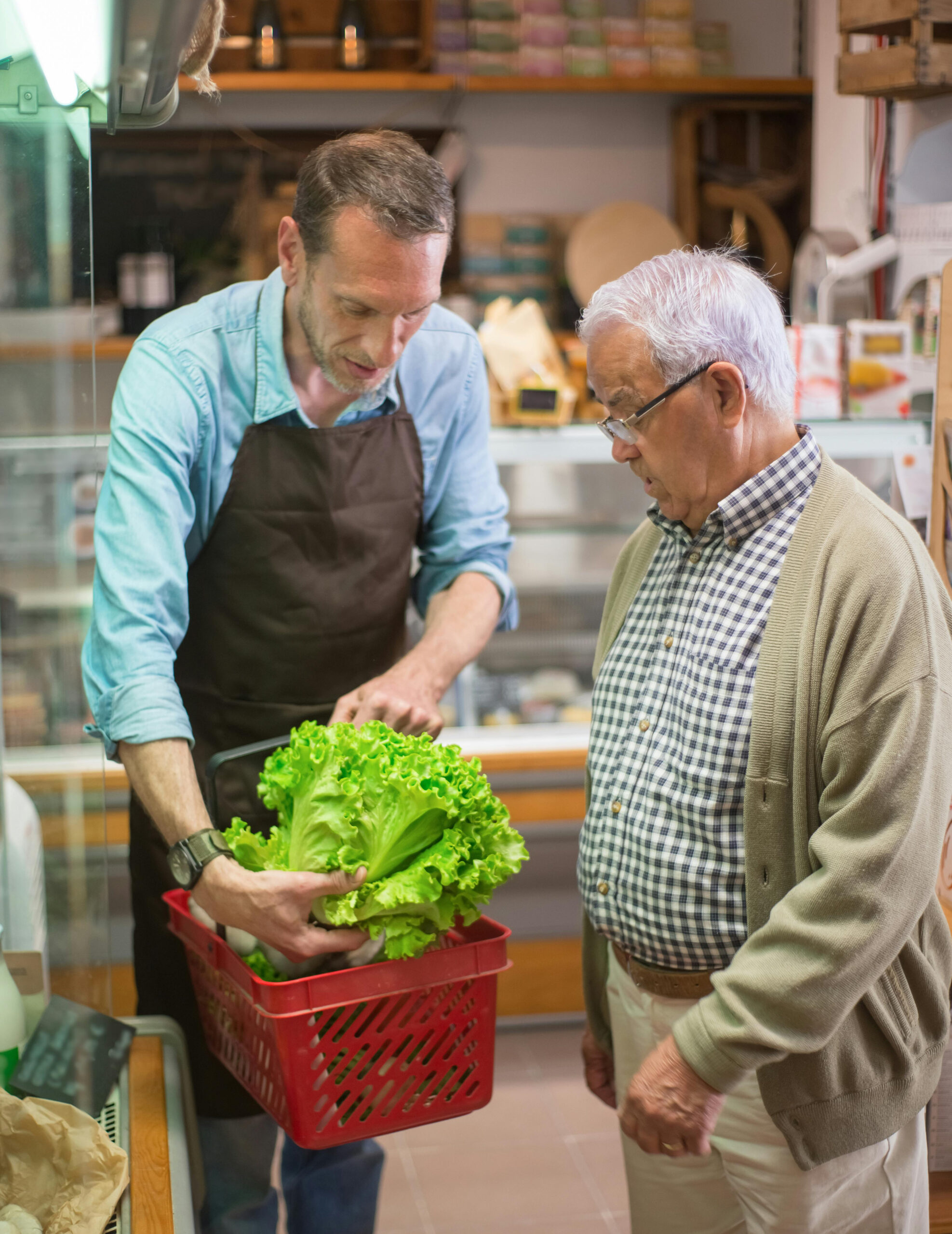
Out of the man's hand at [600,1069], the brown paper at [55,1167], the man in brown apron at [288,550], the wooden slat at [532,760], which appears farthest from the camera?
the wooden slat at [532,760]

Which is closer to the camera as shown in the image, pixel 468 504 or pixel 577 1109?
pixel 468 504

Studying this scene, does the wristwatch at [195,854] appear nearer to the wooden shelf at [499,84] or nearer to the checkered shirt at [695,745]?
the checkered shirt at [695,745]

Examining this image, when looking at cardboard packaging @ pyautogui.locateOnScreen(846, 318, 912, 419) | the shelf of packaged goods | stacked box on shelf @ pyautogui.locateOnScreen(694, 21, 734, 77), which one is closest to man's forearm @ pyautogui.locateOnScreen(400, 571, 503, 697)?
the shelf of packaged goods

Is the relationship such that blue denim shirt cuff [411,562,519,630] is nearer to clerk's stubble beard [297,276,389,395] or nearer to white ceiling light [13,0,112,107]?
clerk's stubble beard [297,276,389,395]

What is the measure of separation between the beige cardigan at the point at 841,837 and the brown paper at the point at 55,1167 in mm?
696

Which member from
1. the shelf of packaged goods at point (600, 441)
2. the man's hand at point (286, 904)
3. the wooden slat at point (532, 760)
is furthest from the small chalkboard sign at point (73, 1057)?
the shelf of packaged goods at point (600, 441)

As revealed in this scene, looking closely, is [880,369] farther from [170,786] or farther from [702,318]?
[170,786]

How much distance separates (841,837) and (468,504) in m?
0.96

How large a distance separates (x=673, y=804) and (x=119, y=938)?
2.42 metres

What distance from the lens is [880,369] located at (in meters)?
3.36

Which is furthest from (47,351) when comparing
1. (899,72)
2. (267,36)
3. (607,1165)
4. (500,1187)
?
(267,36)

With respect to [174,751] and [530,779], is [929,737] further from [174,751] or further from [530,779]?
[530,779]

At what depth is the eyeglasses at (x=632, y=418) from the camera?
1.69 m

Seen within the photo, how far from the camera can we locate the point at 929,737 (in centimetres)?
154
